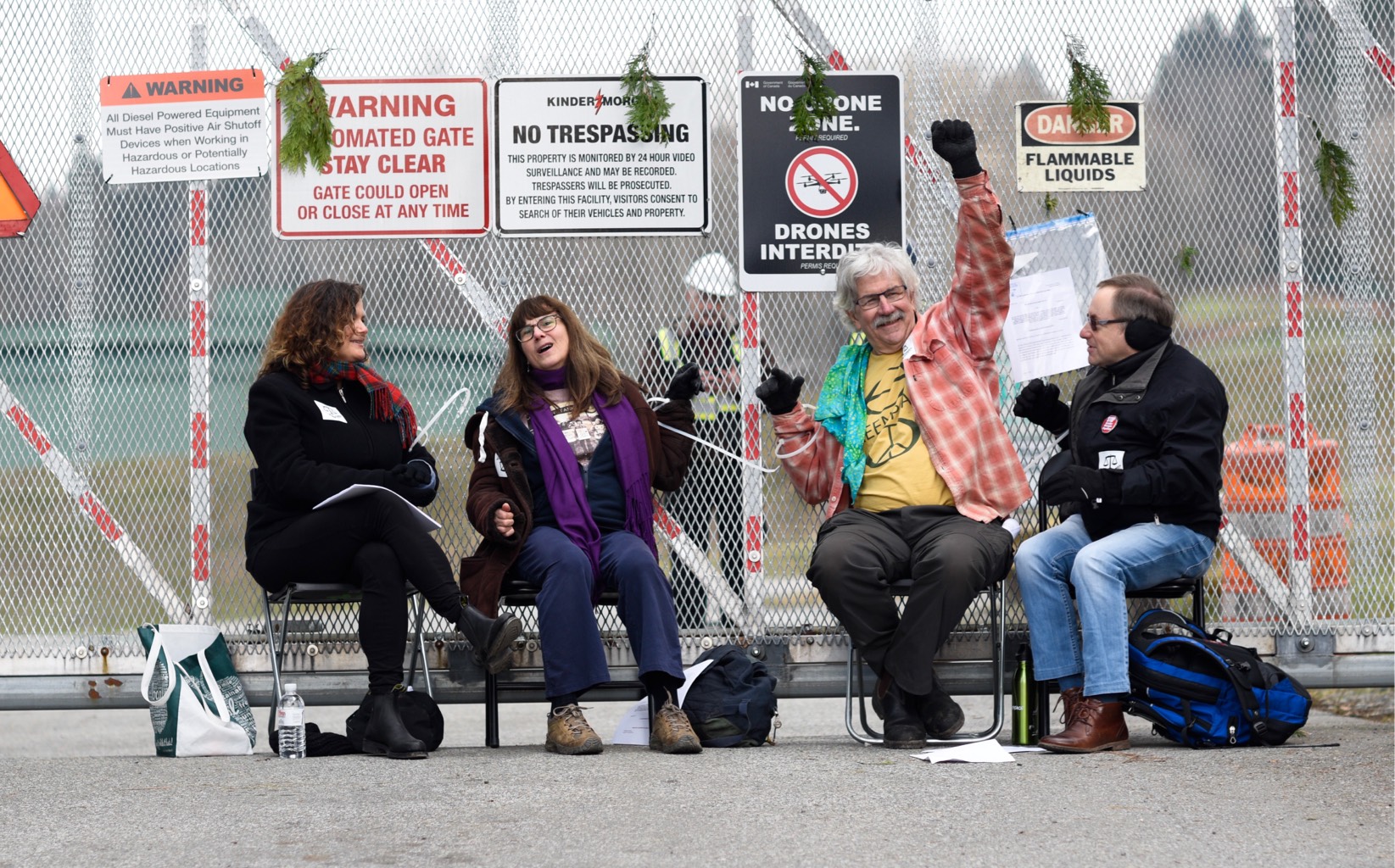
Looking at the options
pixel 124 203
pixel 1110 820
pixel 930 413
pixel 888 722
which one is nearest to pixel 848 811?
pixel 1110 820

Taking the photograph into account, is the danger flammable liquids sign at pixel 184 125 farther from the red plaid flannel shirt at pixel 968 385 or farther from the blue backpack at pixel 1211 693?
the blue backpack at pixel 1211 693

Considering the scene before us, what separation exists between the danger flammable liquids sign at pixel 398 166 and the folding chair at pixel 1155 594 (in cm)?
227

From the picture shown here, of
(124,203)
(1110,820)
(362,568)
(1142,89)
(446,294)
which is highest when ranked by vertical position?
(1142,89)

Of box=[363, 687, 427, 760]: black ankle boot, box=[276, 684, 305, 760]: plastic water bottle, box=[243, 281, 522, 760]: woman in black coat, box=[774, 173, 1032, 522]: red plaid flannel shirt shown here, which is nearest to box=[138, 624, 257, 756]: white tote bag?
box=[276, 684, 305, 760]: plastic water bottle

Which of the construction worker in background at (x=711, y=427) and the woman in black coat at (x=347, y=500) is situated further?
the construction worker in background at (x=711, y=427)

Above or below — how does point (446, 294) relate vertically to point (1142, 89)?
below

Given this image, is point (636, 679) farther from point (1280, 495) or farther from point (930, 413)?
point (1280, 495)

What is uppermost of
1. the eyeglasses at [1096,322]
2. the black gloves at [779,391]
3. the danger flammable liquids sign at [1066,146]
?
the danger flammable liquids sign at [1066,146]

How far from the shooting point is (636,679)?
5766 millimetres

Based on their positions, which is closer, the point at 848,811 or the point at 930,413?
the point at 848,811

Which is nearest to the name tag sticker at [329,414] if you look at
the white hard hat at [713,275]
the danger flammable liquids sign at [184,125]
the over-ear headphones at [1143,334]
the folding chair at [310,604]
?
the folding chair at [310,604]

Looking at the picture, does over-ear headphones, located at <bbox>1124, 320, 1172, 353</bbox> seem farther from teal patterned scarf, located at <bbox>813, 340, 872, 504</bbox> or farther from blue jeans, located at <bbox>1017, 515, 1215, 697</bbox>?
teal patterned scarf, located at <bbox>813, 340, 872, 504</bbox>

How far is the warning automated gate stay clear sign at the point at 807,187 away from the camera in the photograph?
19.2ft

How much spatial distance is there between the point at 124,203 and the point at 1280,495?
4.49m
